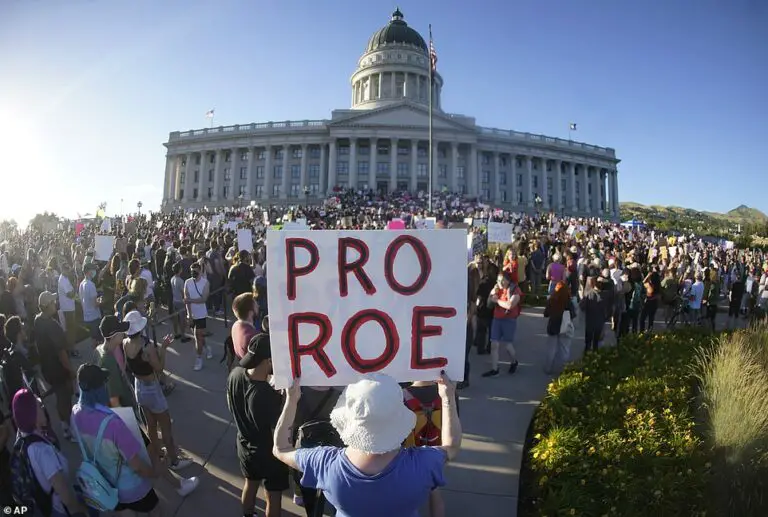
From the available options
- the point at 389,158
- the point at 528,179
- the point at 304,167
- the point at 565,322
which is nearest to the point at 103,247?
the point at 565,322

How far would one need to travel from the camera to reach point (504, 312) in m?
7.75

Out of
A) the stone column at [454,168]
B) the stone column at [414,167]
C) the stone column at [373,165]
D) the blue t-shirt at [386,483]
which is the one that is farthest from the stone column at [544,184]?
the blue t-shirt at [386,483]

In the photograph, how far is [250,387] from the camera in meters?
3.58

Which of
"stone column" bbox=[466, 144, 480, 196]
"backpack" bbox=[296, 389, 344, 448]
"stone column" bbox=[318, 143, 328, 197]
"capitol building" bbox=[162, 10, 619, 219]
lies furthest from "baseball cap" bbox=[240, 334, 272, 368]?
"stone column" bbox=[318, 143, 328, 197]

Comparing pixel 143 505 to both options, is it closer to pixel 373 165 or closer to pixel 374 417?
pixel 374 417

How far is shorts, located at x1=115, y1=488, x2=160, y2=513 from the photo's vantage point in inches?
132

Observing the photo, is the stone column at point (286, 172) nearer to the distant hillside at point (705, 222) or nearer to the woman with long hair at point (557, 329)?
the distant hillside at point (705, 222)

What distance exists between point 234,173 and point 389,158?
26949mm

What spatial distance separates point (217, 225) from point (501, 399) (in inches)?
823

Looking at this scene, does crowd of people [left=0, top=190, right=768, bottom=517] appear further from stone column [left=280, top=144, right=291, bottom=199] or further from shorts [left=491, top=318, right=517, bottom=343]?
stone column [left=280, top=144, right=291, bottom=199]

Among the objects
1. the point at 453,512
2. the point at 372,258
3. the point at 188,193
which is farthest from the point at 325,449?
the point at 188,193

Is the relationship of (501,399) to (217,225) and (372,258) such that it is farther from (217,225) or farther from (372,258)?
(217,225)

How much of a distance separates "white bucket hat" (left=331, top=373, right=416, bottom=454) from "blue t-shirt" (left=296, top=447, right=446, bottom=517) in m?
0.16

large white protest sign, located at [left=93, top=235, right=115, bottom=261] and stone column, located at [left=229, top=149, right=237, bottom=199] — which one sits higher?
stone column, located at [left=229, top=149, right=237, bottom=199]
